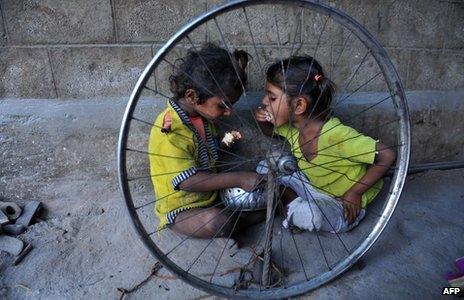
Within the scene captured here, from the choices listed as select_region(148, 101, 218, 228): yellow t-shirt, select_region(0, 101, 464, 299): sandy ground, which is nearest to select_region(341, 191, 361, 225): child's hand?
select_region(0, 101, 464, 299): sandy ground

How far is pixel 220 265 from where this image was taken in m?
1.87

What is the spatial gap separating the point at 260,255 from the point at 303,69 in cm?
85

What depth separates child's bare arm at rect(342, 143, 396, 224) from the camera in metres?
1.92

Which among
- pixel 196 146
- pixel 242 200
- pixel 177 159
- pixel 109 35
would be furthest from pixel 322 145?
pixel 109 35

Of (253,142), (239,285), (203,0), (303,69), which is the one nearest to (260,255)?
(239,285)

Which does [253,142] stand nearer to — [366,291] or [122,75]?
[122,75]

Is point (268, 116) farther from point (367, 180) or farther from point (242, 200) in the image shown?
point (367, 180)

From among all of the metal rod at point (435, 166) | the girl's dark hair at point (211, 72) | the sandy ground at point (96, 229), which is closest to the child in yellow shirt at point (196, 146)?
the girl's dark hair at point (211, 72)

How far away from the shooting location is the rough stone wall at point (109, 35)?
2.03 m

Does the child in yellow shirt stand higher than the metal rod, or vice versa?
the child in yellow shirt

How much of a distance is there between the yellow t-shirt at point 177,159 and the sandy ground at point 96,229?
279mm

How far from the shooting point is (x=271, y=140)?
179 centimetres

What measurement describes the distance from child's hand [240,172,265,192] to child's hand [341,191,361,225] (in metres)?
0.52

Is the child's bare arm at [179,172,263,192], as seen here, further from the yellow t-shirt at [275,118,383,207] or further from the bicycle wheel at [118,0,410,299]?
the yellow t-shirt at [275,118,383,207]
